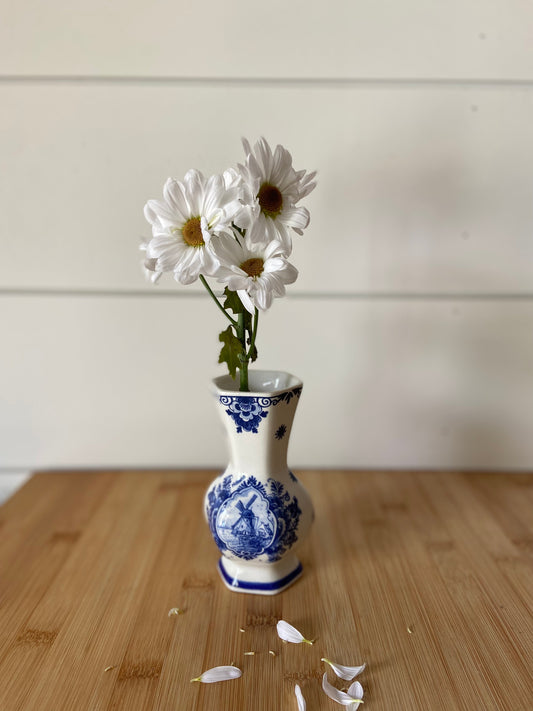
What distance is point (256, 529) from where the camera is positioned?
587 mm

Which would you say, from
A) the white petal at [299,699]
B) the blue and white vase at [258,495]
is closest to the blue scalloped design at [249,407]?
the blue and white vase at [258,495]

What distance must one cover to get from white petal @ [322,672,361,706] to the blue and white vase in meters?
0.14

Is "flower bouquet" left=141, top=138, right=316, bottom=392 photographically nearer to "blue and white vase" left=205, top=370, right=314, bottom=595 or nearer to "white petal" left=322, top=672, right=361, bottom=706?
"blue and white vase" left=205, top=370, right=314, bottom=595

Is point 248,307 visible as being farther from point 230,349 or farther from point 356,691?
point 356,691

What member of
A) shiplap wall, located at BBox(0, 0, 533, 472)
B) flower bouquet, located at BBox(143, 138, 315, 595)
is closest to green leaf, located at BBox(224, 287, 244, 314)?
flower bouquet, located at BBox(143, 138, 315, 595)

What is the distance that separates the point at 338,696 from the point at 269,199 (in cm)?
42

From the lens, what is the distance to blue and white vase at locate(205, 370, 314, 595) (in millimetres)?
579

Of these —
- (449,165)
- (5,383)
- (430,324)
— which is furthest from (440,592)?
(5,383)

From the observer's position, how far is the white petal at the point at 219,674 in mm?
488

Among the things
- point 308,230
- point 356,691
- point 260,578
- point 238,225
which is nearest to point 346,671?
point 356,691

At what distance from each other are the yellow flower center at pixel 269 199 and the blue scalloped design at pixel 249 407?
169 millimetres

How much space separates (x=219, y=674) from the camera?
494 millimetres

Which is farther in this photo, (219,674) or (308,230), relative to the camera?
(308,230)

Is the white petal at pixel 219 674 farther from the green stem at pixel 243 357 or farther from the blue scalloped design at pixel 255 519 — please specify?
the green stem at pixel 243 357
